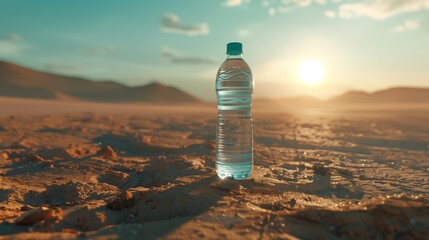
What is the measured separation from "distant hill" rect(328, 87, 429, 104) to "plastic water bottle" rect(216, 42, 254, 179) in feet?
179

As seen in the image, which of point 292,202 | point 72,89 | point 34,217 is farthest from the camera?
point 72,89

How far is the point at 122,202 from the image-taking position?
8.39ft

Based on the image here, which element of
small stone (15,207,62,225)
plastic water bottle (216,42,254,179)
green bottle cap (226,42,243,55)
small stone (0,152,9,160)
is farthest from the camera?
small stone (0,152,9,160)

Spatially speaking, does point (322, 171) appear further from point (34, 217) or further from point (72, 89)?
point (72, 89)

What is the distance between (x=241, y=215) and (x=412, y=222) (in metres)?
0.96

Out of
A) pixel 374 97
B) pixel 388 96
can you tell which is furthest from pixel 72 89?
pixel 388 96

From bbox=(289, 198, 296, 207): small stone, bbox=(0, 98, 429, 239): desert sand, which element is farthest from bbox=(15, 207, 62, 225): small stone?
bbox=(289, 198, 296, 207): small stone

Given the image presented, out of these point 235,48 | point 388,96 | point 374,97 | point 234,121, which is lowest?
point 234,121

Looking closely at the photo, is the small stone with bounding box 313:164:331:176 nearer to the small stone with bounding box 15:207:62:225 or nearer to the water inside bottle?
the water inside bottle

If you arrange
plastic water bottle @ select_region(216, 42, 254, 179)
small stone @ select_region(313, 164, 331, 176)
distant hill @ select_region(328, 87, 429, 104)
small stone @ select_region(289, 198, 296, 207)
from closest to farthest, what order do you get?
1. small stone @ select_region(289, 198, 296, 207)
2. plastic water bottle @ select_region(216, 42, 254, 179)
3. small stone @ select_region(313, 164, 331, 176)
4. distant hill @ select_region(328, 87, 429, 104)

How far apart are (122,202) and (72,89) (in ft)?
180

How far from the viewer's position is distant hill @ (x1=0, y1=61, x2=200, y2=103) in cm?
4472

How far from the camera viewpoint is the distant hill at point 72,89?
4472cm

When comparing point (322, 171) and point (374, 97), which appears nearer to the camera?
point (322, 171)
